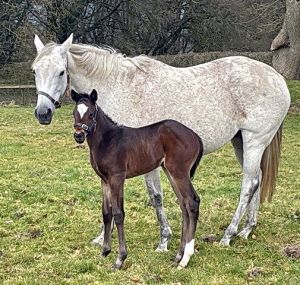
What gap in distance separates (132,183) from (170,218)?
68.1 inches

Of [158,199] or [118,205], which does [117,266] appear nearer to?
Answer: [118,205]

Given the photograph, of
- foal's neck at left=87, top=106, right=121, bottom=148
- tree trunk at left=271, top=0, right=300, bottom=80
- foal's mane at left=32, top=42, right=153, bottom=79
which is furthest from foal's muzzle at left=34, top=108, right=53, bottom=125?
tree trunk at left=271, top=0, right=300, bottom=80

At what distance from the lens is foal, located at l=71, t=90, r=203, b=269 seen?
4.52m

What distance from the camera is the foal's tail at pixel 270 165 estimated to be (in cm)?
587

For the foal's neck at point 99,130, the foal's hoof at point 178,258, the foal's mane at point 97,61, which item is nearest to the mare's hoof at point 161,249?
the foal's hoof at point 178,258

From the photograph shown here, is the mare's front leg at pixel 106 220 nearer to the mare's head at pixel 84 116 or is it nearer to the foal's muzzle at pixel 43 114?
the mare's head at pixel 84 116

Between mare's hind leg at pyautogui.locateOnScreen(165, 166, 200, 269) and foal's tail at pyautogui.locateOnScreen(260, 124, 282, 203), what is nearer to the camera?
mare's hind leg at pyautogui.locateOnScreen(165, 166, 200, 269)

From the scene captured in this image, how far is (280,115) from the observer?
558 cm

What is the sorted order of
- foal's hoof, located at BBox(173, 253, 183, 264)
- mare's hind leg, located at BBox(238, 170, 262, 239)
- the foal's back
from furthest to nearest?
1. mare's hind leg, located at BBox(238, 170, 262, 239)
2. foal's hoof, located at BBox(173, 253, 183, 264)
3. the foal's back

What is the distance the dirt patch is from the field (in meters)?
0.06

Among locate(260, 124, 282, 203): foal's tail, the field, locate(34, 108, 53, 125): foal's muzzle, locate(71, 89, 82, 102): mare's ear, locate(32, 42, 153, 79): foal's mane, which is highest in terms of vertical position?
locate(32, 42, 153, 79): foal's mane

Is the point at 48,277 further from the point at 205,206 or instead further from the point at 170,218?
the point at 205,206

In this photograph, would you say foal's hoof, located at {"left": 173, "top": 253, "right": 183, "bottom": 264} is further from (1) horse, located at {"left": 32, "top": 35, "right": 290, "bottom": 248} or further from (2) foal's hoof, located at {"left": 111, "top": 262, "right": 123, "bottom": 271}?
(2) foal's hoof, located at {"left": 111, "top": 262, "right": 123, "bottom": 271}

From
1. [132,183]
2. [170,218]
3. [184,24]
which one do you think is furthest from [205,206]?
[184,24]
